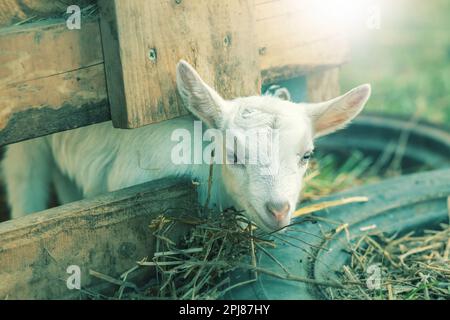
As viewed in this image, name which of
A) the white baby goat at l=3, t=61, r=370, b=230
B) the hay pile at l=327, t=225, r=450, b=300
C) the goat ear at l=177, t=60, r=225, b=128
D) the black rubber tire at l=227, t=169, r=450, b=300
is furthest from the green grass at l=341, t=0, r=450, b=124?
the goat ear at l=177, t=60, r=225, b=128

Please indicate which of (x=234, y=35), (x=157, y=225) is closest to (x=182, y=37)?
(x=234, y=35)

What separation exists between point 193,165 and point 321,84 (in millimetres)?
1239

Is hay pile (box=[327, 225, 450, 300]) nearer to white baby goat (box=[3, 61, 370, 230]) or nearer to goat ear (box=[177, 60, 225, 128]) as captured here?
white baby goat (box=[3, 61, 370, 230])

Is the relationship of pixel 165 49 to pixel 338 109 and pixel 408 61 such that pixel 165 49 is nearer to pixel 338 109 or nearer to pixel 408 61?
pixel 338 109

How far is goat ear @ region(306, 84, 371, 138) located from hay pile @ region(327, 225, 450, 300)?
589mm

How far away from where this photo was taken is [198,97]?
2.98 metres

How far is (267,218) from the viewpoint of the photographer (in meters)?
2.87

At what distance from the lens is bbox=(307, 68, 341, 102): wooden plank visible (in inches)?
162

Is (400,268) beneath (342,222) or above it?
beneath

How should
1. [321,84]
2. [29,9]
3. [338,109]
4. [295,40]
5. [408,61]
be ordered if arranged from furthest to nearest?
1. [408,61]
2. [321,84]
3. [295,40]
4. [338,109]
5. [29,9]

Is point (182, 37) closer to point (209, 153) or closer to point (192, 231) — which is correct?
point (209, 153)

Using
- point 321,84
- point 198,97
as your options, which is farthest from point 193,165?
point 321,84

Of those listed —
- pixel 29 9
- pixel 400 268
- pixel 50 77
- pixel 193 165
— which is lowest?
pixel 400 268
